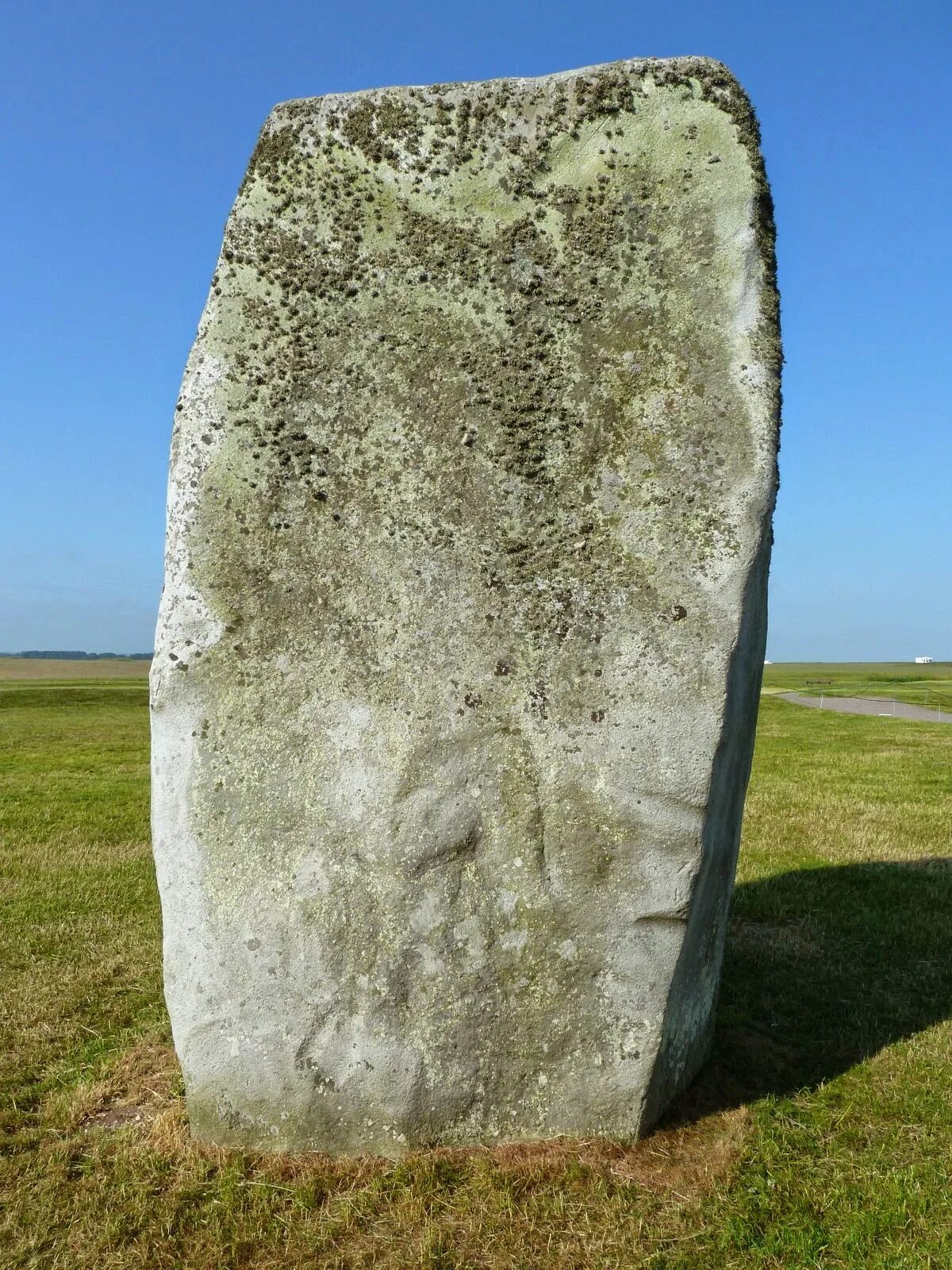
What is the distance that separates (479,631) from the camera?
4.79 meters

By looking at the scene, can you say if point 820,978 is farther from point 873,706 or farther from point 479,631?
point 873,706

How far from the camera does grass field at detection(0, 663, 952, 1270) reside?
166 inches

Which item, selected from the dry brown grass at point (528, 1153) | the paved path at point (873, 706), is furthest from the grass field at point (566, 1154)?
the paved path at point (873, 706)

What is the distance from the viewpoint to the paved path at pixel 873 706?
37656mm

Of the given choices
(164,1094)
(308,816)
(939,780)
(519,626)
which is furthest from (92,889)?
(939,780)

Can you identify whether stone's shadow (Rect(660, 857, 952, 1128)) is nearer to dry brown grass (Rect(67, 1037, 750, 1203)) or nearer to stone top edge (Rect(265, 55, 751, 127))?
dry brown grass (Rect(67, 1037, 750, 1203))

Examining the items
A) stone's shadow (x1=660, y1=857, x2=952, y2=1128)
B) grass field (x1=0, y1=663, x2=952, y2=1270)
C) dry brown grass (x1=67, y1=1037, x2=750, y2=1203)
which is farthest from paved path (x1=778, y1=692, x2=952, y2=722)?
dry brown grass (x1=67, y1=1037, x2=750, y2=1203)

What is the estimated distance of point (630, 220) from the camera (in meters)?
4.84

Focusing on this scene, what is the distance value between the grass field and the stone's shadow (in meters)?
0.02

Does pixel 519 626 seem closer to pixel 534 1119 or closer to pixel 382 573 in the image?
pixel 382 573

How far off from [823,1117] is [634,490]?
3465 mm

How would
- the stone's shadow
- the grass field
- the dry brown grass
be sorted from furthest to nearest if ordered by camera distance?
the stone's shadow, the dry brown grass, the grass field

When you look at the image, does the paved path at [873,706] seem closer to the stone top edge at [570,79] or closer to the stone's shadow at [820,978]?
the stone's shadow at [820,978]

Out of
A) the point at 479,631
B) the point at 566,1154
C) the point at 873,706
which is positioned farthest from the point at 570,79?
the point at 873,706
